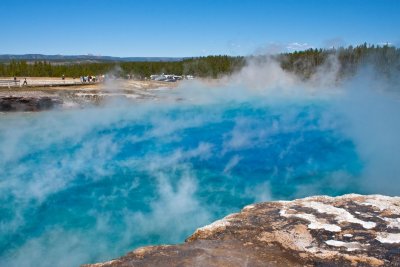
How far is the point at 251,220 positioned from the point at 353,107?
1961cm

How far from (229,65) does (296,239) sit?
49.3 metres

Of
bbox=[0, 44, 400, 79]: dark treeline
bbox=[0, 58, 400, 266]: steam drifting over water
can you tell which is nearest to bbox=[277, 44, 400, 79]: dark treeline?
bbox=[0, 44, 400, 79]: dark treeline

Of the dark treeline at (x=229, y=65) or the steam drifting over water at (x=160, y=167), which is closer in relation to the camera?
the steam drifting over water at (x=160, y=167)

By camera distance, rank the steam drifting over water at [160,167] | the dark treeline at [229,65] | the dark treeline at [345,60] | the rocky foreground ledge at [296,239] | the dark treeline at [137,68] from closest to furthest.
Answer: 1. the rocky foreground ledge at [296,239]
2. the steam drifting over water at [160,167]
3. the dark treeline at [345,60]
4. the dark treeline at [229,65]
5. the dark treeline at [137,68]

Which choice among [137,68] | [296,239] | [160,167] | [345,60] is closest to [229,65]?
[137,68]

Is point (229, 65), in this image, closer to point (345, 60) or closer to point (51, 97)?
point (345, 60)

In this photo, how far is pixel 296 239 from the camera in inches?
184

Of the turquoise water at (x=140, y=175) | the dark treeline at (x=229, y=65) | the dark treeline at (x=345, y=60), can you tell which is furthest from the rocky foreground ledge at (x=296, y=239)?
the dark treeline at (x=345, y=60)

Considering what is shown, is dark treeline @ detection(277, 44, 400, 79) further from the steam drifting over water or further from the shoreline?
the shoreline

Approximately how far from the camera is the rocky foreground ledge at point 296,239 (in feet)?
13.8

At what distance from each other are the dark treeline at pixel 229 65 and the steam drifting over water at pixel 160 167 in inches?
754

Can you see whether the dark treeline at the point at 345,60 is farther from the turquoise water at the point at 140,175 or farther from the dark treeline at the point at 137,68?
the turquoise water at the point at 140,175

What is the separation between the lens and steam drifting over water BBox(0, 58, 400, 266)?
8.84 meters

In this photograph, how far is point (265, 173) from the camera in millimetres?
12469
